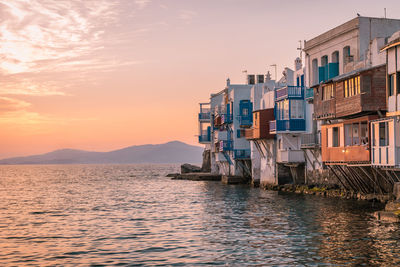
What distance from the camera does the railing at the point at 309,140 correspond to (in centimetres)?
5596

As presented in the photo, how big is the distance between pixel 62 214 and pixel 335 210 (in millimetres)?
22420

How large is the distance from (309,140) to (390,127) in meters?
21.6

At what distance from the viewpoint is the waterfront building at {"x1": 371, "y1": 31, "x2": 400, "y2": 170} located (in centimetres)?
3616

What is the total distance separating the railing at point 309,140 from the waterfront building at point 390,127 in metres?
16.0

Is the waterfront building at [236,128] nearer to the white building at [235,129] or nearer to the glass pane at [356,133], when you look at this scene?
the white building at [235,129]

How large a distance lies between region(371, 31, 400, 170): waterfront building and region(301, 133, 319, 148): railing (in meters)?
16.0

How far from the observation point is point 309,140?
5828 centimetres

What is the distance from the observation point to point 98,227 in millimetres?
35844

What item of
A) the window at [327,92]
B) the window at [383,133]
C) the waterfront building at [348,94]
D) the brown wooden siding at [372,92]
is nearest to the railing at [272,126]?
the waterfront building at [348,94]

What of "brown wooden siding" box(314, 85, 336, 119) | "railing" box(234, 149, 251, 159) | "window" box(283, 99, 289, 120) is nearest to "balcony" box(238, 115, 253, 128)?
"railing" box(234, 149, 251, 159)

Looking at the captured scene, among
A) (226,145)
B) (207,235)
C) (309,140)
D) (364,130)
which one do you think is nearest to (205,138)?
(226,145)

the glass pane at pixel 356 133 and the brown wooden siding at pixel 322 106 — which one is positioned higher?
the brown wooden siding at pixel 322 106

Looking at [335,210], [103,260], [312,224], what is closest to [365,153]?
[335,210]

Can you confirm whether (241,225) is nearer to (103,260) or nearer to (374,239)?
(374,239)
